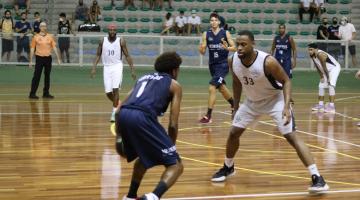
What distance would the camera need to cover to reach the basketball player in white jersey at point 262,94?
805 centimetres

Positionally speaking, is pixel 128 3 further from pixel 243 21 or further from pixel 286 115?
pixel 286 115

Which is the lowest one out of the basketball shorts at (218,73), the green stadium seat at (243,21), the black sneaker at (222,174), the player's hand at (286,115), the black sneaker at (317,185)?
the black sneaker at (222,174)

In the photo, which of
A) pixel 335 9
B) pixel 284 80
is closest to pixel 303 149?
pixel 284 80

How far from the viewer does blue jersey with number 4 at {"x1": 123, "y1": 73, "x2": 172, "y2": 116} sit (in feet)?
22.1

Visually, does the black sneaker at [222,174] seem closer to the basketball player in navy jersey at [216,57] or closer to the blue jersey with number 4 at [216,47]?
the basketball player in navy jersey at [216,57]

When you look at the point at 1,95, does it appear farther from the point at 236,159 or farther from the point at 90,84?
the point at 236,159

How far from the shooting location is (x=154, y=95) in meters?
6.75

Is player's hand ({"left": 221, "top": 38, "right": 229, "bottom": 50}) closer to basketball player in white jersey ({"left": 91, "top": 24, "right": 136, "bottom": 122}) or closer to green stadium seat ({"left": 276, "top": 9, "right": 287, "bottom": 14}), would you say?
basketball player in white jersey ({"left": 91, "top": 24, "right": 136, "bottom": 122})

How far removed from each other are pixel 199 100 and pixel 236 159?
8463 mm

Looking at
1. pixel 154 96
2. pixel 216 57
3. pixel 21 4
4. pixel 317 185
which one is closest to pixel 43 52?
pixel 216 57

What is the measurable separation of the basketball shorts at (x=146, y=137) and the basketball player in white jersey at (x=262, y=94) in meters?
1.79

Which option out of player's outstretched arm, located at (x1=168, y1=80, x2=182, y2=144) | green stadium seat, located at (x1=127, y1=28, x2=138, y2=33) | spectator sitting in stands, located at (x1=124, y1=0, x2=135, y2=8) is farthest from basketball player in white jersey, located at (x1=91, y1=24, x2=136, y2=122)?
spectator sitting in stands, located at (x1=124, y1=0, x2=135, y2=8)

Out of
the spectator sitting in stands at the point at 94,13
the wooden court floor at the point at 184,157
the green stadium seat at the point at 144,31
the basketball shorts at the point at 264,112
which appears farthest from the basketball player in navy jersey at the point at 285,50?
the green stadium seat at the point at 144,31

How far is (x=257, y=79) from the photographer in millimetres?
8203
